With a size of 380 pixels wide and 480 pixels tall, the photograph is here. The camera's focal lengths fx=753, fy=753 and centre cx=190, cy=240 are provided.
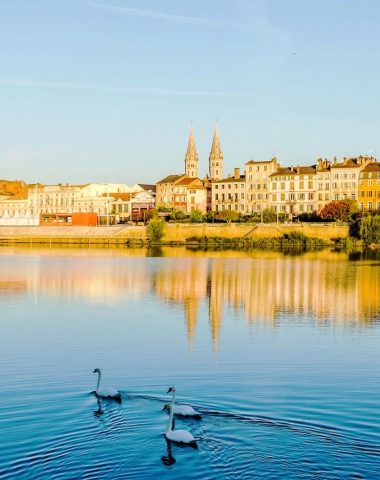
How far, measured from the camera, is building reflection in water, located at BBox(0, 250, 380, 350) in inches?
1208

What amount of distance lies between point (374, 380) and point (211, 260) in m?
46.1

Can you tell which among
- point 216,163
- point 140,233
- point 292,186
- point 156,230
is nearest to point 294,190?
point 292,186

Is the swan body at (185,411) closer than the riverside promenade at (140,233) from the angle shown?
Yes

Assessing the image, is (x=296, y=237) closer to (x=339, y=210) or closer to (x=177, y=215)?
(x=339, y=210)

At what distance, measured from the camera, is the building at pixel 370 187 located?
98750 mm

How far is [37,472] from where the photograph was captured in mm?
11305

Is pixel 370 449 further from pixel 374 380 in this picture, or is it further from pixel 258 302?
pixel 258 302

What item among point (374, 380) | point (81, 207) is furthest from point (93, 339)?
point (81, 207)

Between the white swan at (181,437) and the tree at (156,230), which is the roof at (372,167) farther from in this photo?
the white swan at (181,437)

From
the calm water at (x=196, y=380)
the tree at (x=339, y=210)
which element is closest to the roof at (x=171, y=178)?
the tree at (x=339, y=210)

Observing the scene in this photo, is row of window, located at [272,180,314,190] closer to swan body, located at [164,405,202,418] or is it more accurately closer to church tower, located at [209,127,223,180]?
church tower, located at [209,127,223,180]

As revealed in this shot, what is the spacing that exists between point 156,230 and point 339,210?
2326 centimetres

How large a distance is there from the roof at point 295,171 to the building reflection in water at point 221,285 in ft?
143

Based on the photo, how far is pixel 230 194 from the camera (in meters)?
114
